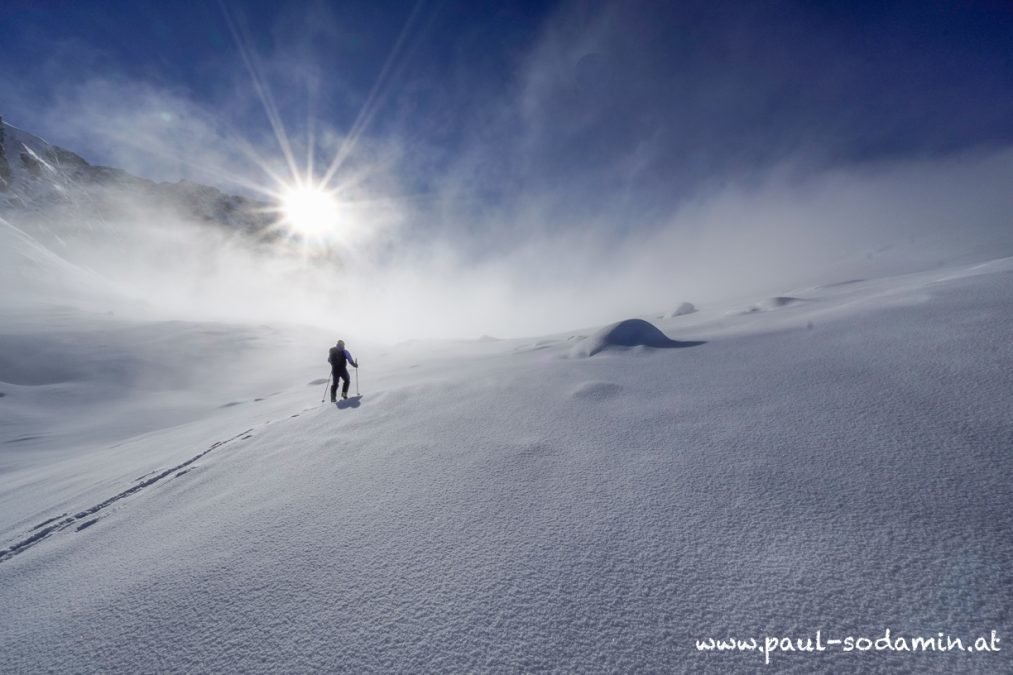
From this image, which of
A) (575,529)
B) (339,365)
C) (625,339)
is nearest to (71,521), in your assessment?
(339,365)

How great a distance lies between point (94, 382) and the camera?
50.3ft

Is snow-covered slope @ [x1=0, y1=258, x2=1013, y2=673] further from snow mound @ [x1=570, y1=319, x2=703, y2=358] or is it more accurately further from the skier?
the skier

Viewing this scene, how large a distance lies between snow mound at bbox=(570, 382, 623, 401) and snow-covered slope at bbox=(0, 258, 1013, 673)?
4 cm

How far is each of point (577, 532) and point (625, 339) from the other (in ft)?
20.9

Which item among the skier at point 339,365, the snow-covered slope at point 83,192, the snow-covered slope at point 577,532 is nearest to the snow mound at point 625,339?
the snow-covered slope at point 577,532

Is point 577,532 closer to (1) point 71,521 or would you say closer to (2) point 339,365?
(1) point 71,521

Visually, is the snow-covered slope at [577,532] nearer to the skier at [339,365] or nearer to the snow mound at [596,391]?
the snow mound at [596,391]

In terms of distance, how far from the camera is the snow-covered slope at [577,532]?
1566 mm

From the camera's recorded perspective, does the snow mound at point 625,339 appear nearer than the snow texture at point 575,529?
No

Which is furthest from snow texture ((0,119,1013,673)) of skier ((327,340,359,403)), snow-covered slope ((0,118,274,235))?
snow-covered slope ((0,118,274,235))

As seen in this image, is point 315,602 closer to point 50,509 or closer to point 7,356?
point 50,509

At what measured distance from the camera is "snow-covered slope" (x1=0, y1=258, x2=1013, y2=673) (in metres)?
1.57

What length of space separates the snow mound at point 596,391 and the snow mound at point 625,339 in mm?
2873

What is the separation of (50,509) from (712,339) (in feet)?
35.3
